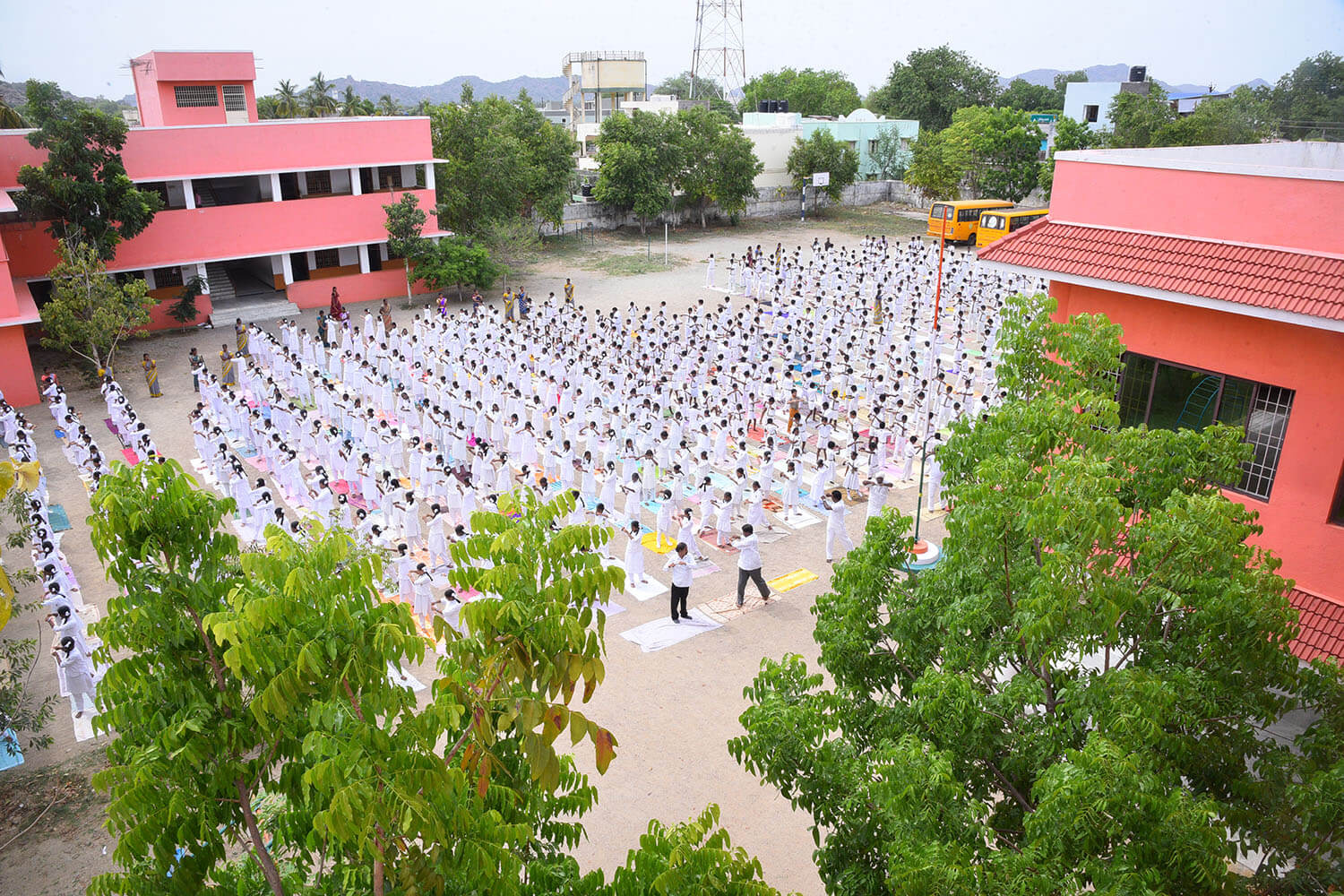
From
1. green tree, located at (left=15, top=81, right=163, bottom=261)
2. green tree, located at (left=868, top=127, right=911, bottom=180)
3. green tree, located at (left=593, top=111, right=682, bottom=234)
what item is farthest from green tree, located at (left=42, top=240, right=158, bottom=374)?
green tree, located at (left=868, top=127, right=911, bottom=180)

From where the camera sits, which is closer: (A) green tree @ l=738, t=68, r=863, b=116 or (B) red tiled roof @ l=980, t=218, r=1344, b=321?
(B) red tiled roof @ l=980, t=218, r=1344, b=321

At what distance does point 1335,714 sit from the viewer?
4.71 m

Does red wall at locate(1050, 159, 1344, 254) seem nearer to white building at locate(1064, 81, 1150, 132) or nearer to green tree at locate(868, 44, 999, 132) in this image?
white building at locate(1064, 81, 1150, 132)

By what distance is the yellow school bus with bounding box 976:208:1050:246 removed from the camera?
30.7 metres

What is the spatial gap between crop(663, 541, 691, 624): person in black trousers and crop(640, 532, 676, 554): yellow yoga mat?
1710 millimetres

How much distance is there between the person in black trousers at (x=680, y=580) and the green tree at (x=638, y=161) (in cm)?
2634

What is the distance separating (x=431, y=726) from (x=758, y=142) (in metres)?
40.5

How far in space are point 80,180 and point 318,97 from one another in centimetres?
2690

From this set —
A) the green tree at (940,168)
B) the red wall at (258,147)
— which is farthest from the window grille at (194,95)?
the green tree at (940,168)

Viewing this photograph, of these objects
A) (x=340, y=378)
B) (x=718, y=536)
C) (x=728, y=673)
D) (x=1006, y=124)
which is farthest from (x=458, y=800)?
(x=1006, y=124)

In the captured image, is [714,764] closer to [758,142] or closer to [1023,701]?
[1023,701]

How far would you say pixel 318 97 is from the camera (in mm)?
43594

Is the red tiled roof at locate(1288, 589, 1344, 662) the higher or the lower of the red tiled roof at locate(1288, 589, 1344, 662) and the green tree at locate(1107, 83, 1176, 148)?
the lower

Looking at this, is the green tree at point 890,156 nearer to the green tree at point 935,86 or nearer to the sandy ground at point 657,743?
the green tree at point 935,86
